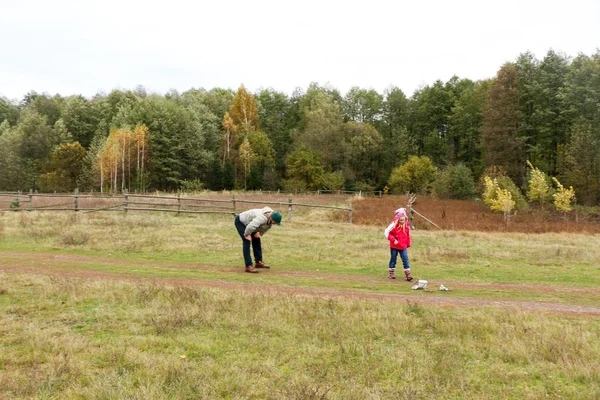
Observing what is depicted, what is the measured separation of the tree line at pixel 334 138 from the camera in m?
49.6

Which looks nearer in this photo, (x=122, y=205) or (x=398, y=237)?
(x=398, y=237)

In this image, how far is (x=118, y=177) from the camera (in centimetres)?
6200

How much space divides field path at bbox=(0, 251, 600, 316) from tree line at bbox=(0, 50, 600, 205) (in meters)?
36.1

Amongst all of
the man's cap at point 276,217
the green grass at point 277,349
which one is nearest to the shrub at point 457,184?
the man's cap at point 276,217

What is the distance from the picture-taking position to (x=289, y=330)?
6.27 metres

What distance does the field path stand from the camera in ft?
27.7

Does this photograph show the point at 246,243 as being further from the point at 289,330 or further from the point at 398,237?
Result: the point at 289,330

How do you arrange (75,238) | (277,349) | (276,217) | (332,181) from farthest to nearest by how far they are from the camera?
(332,181), (75,238), (276,217), (277,349)

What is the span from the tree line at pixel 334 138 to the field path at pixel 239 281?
1422 inches

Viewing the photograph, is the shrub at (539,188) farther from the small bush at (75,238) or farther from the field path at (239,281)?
the small bush at (75,238)

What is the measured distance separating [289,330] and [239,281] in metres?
4.07

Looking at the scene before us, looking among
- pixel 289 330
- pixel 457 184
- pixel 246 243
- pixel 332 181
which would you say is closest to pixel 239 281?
pixel 246 243

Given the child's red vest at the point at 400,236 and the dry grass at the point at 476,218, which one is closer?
the child's red vest at the point at 400,236

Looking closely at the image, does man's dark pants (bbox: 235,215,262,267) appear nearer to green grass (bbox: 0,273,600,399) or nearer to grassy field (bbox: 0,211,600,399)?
grassy field (bbox: 0,211,600,399)
